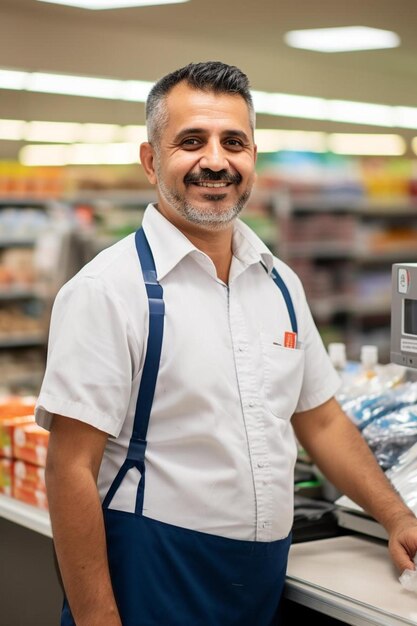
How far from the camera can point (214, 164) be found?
192cm

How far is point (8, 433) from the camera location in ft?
9.51

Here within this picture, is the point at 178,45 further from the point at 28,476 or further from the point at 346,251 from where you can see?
the point at 28,476

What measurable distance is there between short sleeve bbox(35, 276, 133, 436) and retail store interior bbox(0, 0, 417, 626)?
5.54 metres

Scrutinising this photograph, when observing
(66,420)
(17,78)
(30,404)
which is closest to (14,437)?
(30,404)

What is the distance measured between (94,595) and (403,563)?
686 mm

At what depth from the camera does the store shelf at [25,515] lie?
2.56 m

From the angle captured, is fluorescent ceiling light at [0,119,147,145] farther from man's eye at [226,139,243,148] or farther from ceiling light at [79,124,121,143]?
man's eye at [226,139,243,148]

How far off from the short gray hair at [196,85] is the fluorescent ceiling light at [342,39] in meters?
8.22

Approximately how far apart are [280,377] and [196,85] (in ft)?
2.22

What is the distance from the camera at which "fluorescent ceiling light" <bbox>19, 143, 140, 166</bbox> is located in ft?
32.3

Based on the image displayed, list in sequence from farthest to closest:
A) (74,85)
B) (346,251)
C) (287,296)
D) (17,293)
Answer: (346,251)
(74,85)
(17,293)
(287,296)

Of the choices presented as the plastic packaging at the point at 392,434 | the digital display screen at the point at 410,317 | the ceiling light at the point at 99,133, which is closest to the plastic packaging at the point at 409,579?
the plastic packaging at the point at 392,434

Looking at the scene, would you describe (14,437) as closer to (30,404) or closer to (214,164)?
(30,404)

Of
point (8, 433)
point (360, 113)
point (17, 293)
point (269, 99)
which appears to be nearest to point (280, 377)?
point (8, 433)
